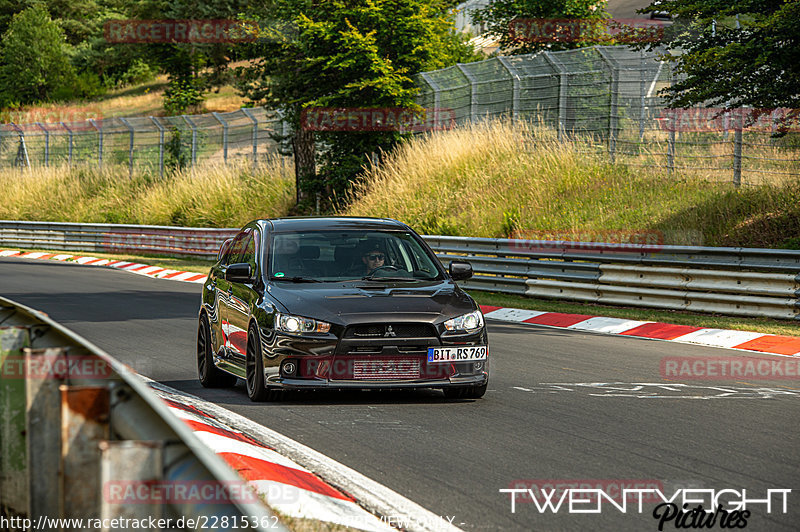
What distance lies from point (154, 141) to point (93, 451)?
44342mm

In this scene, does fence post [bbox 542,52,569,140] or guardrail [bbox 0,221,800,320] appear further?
fence post [bbox 542,52,569,140]

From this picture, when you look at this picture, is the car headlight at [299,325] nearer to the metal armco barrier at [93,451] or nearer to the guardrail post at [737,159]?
the metal armco barrier at [93,451]

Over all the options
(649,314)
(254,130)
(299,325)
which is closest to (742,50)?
(649,314)

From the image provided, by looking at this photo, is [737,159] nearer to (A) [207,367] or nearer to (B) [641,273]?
(B) [641,273]

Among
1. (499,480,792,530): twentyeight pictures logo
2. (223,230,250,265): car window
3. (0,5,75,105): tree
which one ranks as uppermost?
(0,5,75,105): tree

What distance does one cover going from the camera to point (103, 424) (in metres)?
3.40

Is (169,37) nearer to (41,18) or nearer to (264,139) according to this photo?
(41,18)

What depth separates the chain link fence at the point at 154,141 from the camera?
3756cm

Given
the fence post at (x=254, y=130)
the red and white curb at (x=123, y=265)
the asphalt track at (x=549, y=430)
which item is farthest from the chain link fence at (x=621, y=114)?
the asphalt track at (x=549, y=430)

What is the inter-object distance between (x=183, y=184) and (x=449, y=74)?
12.3m

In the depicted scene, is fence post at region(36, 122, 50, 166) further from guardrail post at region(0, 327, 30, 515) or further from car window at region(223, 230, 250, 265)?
guardrail post at region(0, 327, 30, 515)

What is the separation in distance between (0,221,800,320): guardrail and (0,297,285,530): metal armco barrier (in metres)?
Answer: 12.4

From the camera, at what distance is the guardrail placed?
49.7ft

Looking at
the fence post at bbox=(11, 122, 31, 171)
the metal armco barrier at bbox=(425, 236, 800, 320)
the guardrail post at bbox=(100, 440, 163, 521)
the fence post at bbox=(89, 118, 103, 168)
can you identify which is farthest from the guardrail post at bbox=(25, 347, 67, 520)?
the fence post at bbox=(11, 122, 31, 171)
